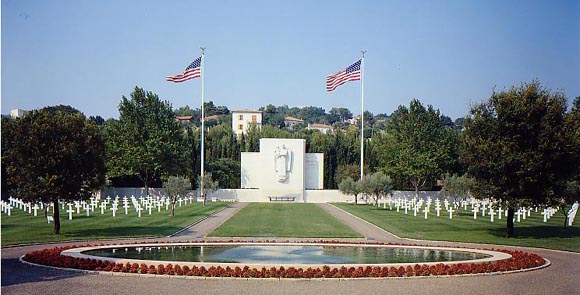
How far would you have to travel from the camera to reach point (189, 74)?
64.0 m

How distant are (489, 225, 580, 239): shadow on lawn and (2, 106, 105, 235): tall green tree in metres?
23.3

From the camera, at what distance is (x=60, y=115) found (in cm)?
3309

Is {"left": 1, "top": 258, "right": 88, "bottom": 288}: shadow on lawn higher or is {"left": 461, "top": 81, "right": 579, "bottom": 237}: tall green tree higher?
{"left": 461, "top": 81, "right": 579, "bottom": 237}: tall green tree

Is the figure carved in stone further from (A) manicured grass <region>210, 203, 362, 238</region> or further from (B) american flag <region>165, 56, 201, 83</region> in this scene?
(A) manicured grass <region>210, 203, 362, 238</region>

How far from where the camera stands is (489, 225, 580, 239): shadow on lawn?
34231 millimetres

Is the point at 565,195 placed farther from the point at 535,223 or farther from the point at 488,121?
the point at 535,223

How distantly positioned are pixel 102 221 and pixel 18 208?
17713 millimetres

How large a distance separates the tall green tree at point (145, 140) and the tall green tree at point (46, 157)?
4692 cm

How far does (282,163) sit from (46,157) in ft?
187

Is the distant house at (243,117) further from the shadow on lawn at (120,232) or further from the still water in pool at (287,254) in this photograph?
the still water in pool at (287,254)

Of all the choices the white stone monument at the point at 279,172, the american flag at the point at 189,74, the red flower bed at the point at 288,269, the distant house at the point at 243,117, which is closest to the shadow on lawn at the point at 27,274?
the red flower bed at the point at 288,269

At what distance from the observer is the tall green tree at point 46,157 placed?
30891 mm

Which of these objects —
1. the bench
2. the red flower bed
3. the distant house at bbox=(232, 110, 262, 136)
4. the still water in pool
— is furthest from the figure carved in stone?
the distant house at bbox=(232, 110, 262, 136)

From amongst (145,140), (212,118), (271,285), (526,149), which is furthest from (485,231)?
(212,118)
